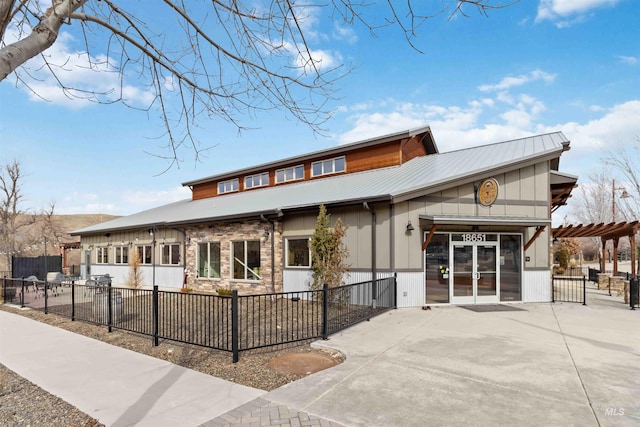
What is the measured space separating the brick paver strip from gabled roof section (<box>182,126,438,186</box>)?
12715mm

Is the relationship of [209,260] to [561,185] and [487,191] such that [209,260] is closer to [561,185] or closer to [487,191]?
[487,191]

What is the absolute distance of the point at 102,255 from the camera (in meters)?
23.5

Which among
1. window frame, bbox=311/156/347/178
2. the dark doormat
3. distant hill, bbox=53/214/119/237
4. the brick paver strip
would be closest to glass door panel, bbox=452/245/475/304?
the dark doormat

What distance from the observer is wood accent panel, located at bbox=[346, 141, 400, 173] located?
15.6m

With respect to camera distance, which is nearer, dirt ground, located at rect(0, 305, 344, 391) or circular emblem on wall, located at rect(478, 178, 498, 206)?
dirt ground, located at rect(0, 305, 344, 391)

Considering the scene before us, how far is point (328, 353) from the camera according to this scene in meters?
6.55

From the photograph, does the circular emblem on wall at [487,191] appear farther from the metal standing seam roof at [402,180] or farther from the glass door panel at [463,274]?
the glass door panel at [463,274]

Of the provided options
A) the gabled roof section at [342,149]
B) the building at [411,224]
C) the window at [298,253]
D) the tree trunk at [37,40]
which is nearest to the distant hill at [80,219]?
the gabled roof section at [342,149]

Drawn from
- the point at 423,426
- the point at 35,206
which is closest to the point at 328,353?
the point at 423,426

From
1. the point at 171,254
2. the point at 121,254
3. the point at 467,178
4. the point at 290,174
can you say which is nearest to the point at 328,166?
the point at 290,174

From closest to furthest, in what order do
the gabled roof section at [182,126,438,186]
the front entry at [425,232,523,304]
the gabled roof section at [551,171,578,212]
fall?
the front entry at [425,232,523,304], the gabled roof section at [551,171,578,212], the gabled roof section at [182,126,438,186]

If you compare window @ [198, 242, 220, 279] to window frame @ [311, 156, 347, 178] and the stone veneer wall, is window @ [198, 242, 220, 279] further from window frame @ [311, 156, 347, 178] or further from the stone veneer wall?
window frame @ [311, 156, 347, 178]

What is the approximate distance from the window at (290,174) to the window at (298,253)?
5.57m

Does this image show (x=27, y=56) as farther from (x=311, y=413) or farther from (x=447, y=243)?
(x=447, y=243)
